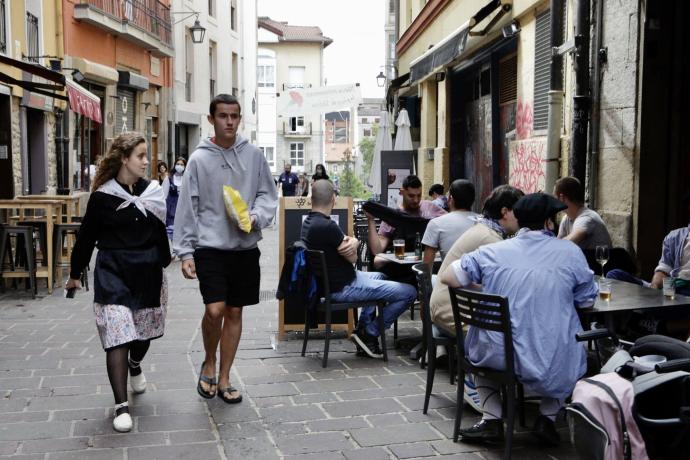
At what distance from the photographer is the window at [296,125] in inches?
2496

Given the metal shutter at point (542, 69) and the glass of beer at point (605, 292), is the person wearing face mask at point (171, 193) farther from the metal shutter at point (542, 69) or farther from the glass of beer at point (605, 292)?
the glass of beer at point (605, 292)

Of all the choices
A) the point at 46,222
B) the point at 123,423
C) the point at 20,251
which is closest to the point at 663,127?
the point at 123,423

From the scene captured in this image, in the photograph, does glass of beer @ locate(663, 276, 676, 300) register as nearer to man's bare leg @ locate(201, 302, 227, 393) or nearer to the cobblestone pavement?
the cobblestone pavement

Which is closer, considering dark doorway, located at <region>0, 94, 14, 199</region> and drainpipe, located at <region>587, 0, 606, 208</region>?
drainpipe, located at <region>587, 0, 606, 208</region>

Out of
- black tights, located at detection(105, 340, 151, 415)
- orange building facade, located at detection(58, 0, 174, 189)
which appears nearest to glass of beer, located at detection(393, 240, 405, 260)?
black tights, located at detection(105, 340, 151, 415)

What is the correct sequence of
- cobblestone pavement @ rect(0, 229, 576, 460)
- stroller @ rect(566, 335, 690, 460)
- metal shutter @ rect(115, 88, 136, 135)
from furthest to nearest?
metal shutter @ rect(115, 88, 136, 135)
cobblestone pavement @ rect(0, 229, 576, 460)
stroller @ rect(566, 335, 690, 460)

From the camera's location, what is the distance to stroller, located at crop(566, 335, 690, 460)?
3088 millimetres

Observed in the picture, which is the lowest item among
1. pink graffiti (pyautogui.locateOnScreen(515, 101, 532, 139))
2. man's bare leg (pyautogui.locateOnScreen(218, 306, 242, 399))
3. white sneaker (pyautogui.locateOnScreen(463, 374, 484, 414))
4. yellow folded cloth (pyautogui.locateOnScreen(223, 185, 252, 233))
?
white sneaker (pyautogui.locateOnScreen(463, 374, 484, 414))

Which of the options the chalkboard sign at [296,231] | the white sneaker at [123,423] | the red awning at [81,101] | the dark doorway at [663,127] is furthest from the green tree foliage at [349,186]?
the white sneaker at [123,423]

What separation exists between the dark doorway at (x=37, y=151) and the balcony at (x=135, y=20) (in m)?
3.23

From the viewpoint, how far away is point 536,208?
15.3ft

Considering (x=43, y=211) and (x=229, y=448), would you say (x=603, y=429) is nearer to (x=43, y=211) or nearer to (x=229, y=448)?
(x=229, y=448)

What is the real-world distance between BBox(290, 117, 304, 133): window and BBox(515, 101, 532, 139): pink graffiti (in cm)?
5268

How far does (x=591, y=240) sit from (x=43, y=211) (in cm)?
733
